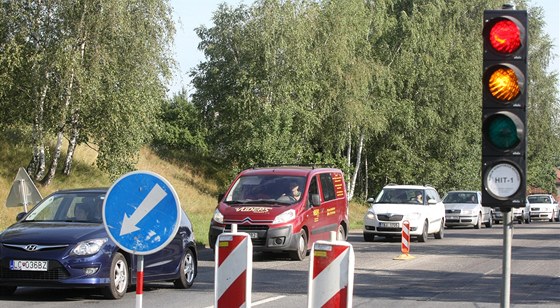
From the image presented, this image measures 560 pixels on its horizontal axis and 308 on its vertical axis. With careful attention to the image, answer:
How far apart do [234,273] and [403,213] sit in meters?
21.0

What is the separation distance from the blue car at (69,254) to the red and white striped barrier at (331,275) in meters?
6.05

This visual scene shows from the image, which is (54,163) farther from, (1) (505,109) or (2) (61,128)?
(1) (505,109)

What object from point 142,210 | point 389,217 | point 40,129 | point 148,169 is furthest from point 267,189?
point 148,169

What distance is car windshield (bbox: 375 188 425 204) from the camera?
31016 mm

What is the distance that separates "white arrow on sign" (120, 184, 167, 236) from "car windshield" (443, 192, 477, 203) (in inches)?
1464

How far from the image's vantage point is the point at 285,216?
21672mm

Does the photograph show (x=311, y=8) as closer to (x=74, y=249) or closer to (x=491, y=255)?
(x=491, y=255)

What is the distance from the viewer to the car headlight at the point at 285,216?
2159 centimetres

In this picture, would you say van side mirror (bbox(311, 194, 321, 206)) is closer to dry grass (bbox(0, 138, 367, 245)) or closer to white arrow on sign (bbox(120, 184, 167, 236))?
dry grass (bbox(0, 138, 367, 245))

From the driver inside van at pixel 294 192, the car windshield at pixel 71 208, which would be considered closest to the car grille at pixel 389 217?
the driver inside van at pixel 294 192

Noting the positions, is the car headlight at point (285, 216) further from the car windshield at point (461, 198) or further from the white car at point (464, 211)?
the car windshield at point (461, 198)

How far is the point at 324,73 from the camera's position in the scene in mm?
51562

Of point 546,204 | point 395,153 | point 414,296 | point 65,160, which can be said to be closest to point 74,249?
point 414,296

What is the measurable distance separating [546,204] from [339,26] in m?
20.2
